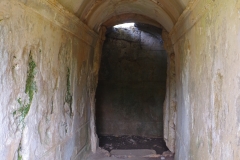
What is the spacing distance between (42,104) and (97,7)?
2451mm

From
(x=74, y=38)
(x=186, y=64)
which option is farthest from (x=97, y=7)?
(x=186, y=64)

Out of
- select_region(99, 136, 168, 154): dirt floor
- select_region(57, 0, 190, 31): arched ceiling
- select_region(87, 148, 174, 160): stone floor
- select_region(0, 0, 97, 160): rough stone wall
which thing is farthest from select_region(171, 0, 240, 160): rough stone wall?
select_region(99, 136, 168, 154): dirt floor

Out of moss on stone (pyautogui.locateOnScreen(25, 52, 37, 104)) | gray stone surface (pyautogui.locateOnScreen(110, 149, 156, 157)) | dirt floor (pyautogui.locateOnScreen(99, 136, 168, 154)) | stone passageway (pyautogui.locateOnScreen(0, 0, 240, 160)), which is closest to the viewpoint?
stone passageway (pyautogui.locateOnScreen(0, 0, 240, 160))

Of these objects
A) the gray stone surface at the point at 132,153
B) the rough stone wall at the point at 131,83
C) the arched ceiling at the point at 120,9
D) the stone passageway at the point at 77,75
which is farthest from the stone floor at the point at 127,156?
the arched ceiling at the point at 120,9

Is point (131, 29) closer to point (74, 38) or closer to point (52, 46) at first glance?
point (74, 38)

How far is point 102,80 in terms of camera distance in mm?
8289

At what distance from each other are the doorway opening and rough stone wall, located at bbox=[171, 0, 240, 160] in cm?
506

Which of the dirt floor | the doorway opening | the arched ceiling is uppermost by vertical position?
the arched ceiling

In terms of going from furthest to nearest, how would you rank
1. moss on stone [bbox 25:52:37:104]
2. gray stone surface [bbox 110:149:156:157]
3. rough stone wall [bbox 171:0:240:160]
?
gray stone surface [bbox 110:149:156:157], moss on stone [bbox 25:52:37:104], rough stone wall [bbox 171:0:240:160]

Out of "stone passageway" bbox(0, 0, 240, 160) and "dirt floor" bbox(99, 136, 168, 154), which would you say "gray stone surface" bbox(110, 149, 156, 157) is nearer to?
"dirt floor" bbox(99, 136, 168, 154)

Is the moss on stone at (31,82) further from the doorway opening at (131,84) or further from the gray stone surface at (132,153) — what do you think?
the doorway opening at (131,84)

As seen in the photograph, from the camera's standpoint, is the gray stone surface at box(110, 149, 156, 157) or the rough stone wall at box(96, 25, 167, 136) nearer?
the gray stone surface at box(110, 149, 156, 157)

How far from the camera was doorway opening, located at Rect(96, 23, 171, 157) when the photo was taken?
8.11m

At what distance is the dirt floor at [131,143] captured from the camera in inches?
265
